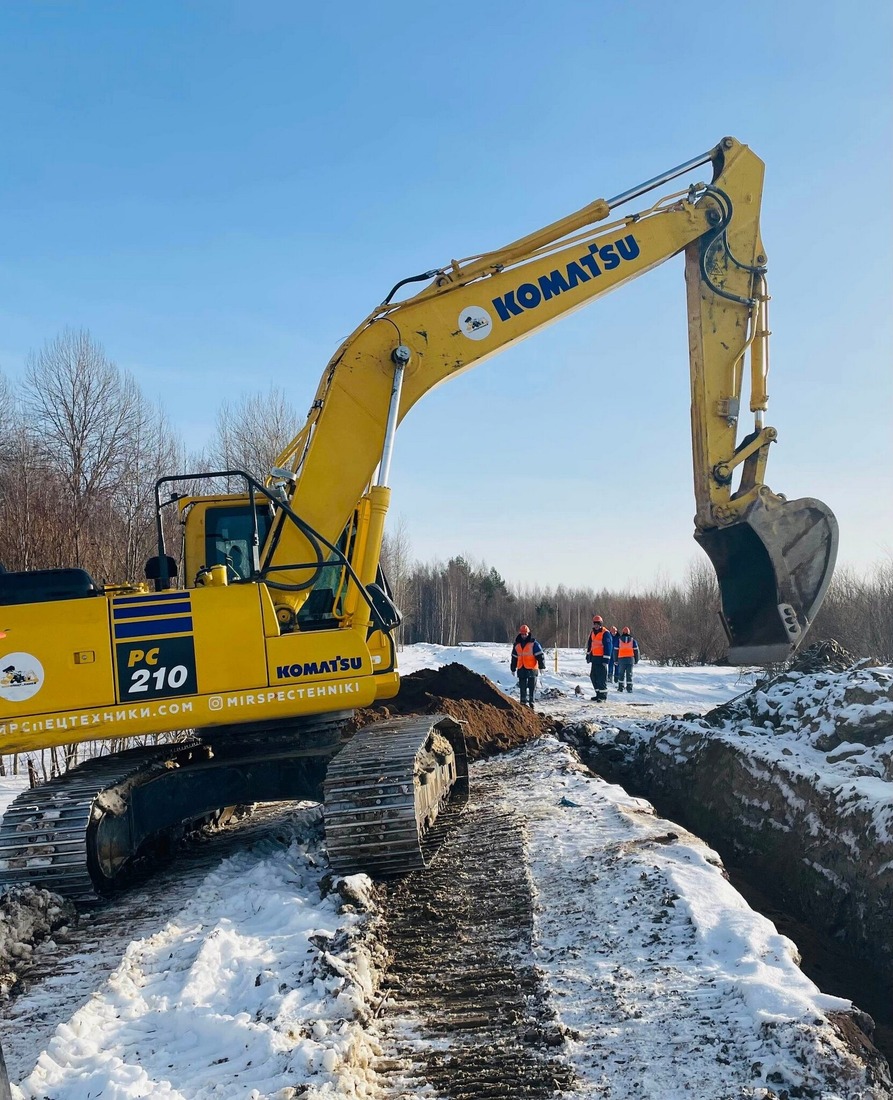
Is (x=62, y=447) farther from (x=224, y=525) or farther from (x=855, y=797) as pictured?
(x=855, y=797)

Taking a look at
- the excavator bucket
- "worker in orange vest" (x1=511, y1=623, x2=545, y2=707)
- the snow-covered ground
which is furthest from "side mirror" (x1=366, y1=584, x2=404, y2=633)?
"worker in orange vest" (x1=511, y1=623, x2=545, y2=707)

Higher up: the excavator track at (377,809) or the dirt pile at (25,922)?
the excavator track at (377,809)

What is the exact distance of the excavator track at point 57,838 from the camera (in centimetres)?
536

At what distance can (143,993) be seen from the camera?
407 centimetres

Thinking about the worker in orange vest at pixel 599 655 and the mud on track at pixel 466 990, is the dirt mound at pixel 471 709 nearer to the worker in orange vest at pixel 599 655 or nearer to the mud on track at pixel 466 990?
the worker in orange vest at pixel 599 655

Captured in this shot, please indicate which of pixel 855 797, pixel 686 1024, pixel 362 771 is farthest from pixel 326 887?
pixel 855 797

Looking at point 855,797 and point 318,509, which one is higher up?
point 318,509

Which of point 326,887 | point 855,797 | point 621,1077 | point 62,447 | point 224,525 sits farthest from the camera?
point 62,447

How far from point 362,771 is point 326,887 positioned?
28.8 inches

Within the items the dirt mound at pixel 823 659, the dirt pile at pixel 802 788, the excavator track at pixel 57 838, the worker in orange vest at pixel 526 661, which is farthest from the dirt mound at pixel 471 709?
the excavator track at pixel 57 838

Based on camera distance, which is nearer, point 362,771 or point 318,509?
point 362,771

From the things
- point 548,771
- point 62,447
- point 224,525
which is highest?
point 62,447

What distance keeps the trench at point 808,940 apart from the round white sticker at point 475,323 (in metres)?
4.80

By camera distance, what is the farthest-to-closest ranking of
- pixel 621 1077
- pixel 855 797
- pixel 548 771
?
1. pixel 548 771
2. pixel 855 797
3. pixel 621 1077
